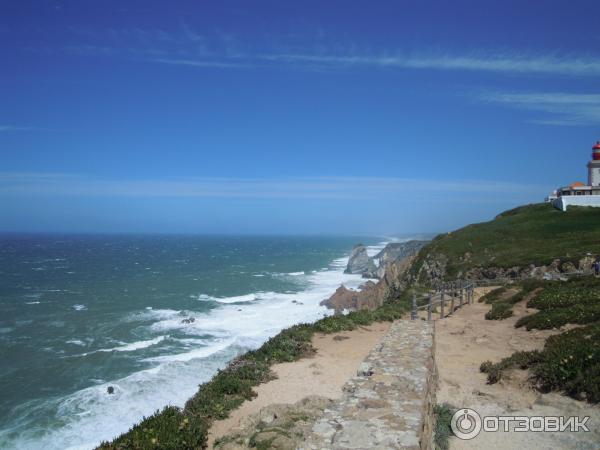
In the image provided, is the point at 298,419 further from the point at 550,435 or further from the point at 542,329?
the point at 542,329

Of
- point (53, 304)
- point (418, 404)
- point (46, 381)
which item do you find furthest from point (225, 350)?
point (53, 304)

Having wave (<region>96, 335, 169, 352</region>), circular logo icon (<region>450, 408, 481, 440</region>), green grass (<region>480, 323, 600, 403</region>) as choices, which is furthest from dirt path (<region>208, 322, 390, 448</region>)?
wave (<region>96, 335, 169, 352</region>)

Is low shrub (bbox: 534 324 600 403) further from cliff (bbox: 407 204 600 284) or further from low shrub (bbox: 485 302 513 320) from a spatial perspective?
cliff (bbox: 407 204 600 284)

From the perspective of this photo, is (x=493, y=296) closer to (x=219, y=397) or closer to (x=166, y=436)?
(x=219, y=397)

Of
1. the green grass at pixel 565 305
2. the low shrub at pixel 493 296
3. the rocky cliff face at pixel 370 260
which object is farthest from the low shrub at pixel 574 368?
the rocky cliff face at pixel 370 260

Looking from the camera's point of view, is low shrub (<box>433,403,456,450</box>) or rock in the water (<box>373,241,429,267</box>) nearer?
low shrub (<box>433,403,456,450</box>)
